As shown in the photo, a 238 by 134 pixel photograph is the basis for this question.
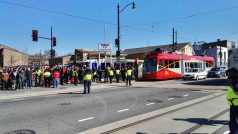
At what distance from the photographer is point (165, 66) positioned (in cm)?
3312

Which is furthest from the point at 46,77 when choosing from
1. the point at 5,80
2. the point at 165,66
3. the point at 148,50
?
the point at 148,50

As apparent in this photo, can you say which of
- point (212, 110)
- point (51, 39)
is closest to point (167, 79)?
point (51, 39)

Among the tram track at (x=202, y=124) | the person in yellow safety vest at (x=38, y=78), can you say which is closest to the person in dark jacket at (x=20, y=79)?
the person in yellow safety vest at (x=38, y=78)

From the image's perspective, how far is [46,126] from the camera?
8672mm

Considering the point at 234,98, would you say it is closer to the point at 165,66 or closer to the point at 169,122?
the point at 169,122

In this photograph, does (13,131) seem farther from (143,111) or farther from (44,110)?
(143,111)

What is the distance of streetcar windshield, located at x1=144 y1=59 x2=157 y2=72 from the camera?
32.3 metres

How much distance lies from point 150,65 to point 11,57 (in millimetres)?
85323

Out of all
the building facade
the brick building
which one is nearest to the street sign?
the building facade

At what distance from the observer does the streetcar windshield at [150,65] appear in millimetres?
32297

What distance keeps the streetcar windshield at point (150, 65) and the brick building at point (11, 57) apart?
79.4 m

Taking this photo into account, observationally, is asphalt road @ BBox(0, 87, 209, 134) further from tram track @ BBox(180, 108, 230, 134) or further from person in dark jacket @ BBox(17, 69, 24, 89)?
person in dark jacket @ BBox(17, 69, 24, 89)

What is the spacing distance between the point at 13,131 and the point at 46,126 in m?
0.94

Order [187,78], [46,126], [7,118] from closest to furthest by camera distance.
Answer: [46,126], [7,118], [187,78]
